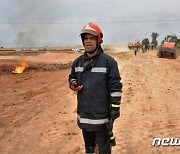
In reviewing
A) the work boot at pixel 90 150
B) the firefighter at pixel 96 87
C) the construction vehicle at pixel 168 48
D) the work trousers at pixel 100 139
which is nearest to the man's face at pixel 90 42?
the firefighter at pixel 96 87

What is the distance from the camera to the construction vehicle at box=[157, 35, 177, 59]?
32.8m

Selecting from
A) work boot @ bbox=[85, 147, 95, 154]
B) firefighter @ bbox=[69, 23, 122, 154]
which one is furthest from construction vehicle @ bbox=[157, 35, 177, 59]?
firefighter @ bbox=[69, 23, 122, 154]

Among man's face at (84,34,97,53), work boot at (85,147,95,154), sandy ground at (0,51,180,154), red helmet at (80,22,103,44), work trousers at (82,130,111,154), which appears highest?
red helmet at (80,22,103,44)

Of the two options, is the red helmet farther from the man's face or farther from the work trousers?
the work trousers

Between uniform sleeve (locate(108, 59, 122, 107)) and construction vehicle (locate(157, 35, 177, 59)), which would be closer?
uniform sleeve (locate(108, 59, 122, 107))

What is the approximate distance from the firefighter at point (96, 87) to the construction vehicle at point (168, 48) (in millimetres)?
30060

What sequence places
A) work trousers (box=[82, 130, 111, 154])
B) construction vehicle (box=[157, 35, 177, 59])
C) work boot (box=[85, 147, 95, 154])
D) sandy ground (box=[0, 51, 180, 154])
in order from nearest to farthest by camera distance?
1. work trousers (box=[82, 130, 111, 154])
2. work boot (box=[85, 147, 95, 154])
3. sandy ground (box=[0, 51, 180, 154])
4. construction vehicle (box=[157, 35, 177, 59])

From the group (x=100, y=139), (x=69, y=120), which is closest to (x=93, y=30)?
(x=100, y=139)

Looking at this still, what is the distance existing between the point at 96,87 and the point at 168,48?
30240 millimetres

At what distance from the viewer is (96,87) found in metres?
3.93

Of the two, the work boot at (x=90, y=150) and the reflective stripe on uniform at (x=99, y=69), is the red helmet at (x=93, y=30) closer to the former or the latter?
the reflective stripe on uniform at (x=99, y=69)

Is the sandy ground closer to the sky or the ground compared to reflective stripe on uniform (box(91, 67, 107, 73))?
closer to the ground

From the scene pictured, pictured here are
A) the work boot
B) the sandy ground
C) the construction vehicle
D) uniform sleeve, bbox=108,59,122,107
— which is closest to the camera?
uniform sleeve, bbox=108,59,122,107

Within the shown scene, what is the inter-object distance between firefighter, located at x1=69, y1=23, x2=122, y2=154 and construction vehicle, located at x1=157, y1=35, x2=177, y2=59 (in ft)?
98.6
